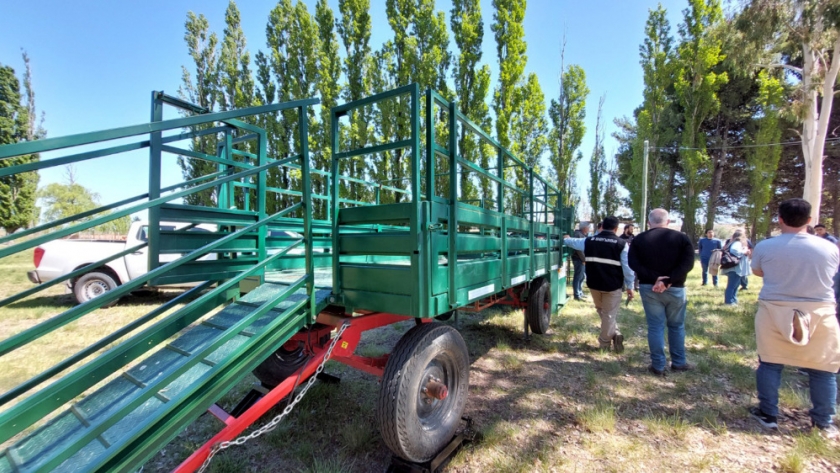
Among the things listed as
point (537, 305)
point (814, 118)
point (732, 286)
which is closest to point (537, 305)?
point (537, 305)

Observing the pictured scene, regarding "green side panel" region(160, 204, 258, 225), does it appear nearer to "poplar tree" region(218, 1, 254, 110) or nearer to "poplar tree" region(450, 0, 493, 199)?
"poplar tree" region(450, 0, 493, 199)

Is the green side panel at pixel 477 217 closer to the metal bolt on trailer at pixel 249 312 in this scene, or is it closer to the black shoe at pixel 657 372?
the metal bolt on trailer at pixel 249 312

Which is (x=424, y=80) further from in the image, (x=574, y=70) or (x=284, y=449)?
(x=284, y=449)

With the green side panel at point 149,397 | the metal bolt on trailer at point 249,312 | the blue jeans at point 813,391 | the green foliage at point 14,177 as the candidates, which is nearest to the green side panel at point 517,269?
the metal bolt on trailer at point 249,312

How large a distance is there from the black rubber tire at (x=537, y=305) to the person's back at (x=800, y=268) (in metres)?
2.40

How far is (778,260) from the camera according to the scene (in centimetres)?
311

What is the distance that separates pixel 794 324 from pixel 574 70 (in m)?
16.4

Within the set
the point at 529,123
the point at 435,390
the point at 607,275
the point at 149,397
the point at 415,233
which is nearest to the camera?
the point at 149,397

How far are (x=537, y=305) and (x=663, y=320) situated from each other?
149 cm

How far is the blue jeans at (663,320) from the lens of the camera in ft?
13.6

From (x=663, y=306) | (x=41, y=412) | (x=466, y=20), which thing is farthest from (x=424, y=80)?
(x=41, y=412)

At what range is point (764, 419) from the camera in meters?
3.15

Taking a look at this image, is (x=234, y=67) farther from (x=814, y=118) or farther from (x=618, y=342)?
(x=814, y=118)

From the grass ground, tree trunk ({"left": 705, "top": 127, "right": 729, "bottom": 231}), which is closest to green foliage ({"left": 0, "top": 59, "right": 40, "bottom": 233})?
the grass ground
